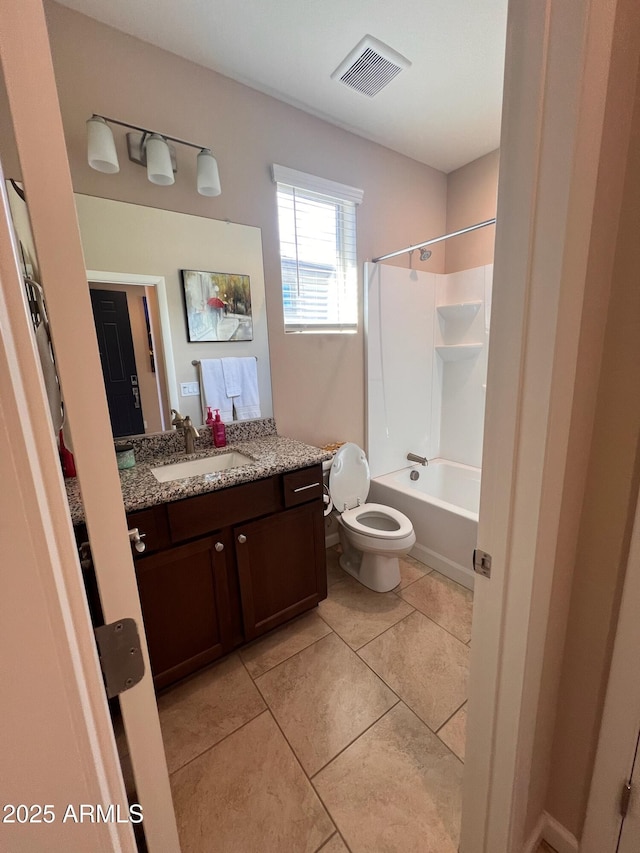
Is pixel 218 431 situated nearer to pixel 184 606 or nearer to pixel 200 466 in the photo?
pixel 200 466

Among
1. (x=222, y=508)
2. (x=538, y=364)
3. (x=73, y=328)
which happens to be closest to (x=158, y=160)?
(x=222, y=508)

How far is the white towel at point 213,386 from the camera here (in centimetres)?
192

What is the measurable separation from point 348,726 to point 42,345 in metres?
1.63

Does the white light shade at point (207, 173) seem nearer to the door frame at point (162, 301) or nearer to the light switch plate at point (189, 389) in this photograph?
the door frame at point (162, 301)

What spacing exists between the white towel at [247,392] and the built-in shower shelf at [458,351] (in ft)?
5.48

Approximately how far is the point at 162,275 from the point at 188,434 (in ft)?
2.64

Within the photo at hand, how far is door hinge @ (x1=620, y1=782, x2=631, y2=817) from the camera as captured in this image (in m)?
0.82

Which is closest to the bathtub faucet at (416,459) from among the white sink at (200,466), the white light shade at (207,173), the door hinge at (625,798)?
the white sink at (200,466)

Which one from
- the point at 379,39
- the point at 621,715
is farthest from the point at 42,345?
the point at 379,39

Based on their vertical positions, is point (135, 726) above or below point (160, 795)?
above

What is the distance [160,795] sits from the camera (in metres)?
0.50

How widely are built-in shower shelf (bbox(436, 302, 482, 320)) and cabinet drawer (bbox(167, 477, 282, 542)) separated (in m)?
2.09

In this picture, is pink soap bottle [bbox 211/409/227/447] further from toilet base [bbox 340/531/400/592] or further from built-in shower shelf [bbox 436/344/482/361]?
built-in shower shelf [bbox 436/344/482/361]

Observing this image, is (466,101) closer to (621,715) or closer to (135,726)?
(621,715)
